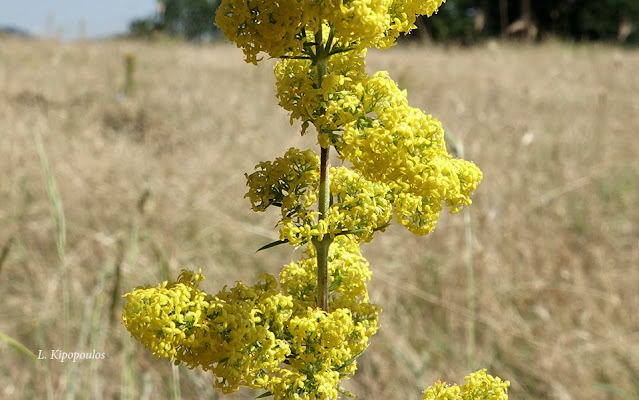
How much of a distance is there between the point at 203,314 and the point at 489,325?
11.3 ft

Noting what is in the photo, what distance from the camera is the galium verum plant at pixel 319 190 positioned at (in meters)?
1.53

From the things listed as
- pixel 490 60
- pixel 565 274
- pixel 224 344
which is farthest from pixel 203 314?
pixel 490 60

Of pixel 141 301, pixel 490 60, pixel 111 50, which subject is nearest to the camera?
pixel 141 301

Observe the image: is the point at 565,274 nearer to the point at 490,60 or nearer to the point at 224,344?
the point at 224,344

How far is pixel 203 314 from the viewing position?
5.33 ft

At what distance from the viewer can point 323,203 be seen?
1684 millimetres

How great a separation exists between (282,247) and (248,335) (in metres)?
4.60

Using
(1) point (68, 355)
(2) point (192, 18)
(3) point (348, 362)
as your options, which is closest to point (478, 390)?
(3) point (348, 362)

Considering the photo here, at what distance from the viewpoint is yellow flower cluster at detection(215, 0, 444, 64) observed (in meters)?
1.45

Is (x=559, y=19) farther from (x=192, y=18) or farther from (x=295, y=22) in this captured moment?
(x=295, y=22)

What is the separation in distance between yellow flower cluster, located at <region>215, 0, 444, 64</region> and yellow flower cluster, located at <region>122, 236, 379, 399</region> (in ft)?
2.10

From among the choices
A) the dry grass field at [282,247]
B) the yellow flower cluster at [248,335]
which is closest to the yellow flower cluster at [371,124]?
the yellow flower cluster at [248,335]

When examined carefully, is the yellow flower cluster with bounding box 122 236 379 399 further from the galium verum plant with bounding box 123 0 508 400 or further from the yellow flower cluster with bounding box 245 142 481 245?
the yellow flower cluster with bounding box 245 142 481 245

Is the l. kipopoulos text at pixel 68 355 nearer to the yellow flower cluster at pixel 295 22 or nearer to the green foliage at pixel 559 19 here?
the yellow flower cluster at pixel 295 22
